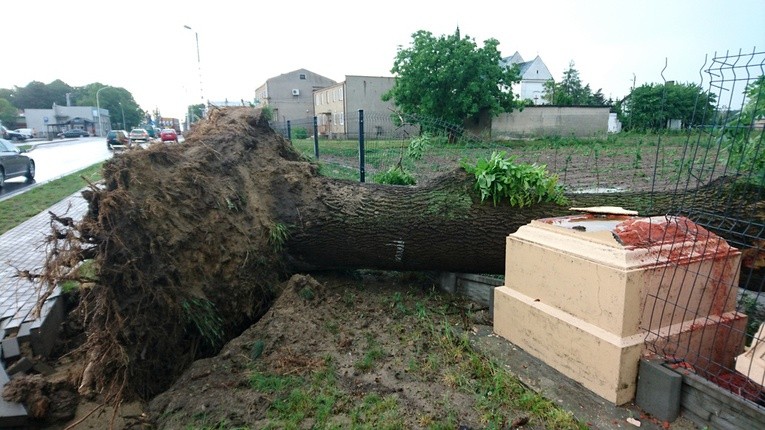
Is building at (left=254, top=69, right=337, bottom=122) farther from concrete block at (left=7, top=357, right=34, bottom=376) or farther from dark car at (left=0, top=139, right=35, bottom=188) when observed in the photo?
concrete block at (left=7, top=357, right=34, bottom=376)

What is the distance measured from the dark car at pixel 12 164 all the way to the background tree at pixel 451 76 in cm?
1854

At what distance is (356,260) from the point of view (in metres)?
4.95

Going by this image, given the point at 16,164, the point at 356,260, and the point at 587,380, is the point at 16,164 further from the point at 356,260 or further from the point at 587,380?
the point at 587,380

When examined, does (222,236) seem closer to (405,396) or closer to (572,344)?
(405,396)

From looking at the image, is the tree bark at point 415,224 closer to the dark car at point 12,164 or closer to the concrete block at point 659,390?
the concrete block at point 659,390

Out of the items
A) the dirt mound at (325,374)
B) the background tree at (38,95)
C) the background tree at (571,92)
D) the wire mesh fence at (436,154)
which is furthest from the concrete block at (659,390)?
the background tree at (38,95)

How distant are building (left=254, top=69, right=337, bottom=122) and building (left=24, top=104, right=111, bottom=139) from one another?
34.2 metres

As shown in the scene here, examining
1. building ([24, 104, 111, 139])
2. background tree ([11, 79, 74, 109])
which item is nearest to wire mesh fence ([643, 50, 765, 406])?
building ([24, 104, 111, 139])

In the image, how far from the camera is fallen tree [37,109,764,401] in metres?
3.30

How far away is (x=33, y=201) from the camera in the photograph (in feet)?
35.1

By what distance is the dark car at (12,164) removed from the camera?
13602 millimetres

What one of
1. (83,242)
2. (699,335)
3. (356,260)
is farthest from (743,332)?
(83,242)

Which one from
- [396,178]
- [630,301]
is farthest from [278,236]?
[630,301]

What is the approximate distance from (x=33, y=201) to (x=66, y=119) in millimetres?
89799
